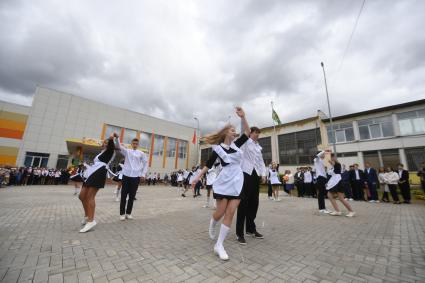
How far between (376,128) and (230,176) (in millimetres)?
26249

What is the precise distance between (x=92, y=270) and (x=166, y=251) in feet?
3.14

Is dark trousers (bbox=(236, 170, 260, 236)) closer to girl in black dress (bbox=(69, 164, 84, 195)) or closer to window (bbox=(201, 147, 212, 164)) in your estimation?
girl in black dress (bbox=(69, 164, 84, 195))

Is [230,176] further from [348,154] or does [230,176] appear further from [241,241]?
[348,154]

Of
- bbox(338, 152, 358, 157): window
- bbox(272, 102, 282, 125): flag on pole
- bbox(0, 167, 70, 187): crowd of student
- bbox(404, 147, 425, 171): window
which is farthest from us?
bbox(272, 102, 282, 125): flag on pole

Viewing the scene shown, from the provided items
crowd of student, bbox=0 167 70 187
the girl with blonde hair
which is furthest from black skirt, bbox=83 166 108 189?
crowd of student, bbox=0 167 70 187

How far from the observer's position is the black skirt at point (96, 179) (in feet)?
12.6

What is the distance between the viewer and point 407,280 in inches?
81.6

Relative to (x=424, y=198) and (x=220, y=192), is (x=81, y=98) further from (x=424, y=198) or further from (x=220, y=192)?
(x=424, y=198)

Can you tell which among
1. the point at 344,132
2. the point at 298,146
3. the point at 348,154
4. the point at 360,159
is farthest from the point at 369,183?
the point at 298,146

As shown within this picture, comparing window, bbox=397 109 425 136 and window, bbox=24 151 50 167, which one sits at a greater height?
window, bbox=397 109 425 136

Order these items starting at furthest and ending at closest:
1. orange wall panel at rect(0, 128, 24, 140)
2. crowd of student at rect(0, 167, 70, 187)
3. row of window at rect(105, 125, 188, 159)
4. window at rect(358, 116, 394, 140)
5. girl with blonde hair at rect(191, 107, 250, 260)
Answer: row of window at rect(105, 125, 188, 159) < orange wall panel at rect(0, 128, 24, 140) < window at rect(358, 116, 394, 140) < crowd of student at rect(0, 167, 70, 187) < girl with blonde hair at rect(191, 107, 250, 260)

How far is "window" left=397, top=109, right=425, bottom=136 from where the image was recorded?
18641 millimetres

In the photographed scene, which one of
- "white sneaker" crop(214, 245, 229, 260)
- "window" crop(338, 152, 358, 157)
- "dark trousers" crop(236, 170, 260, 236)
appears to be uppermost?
"window" crop(338, 152, 358, 157)

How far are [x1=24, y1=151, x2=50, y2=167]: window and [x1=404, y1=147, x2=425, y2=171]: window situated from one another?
45.7m
